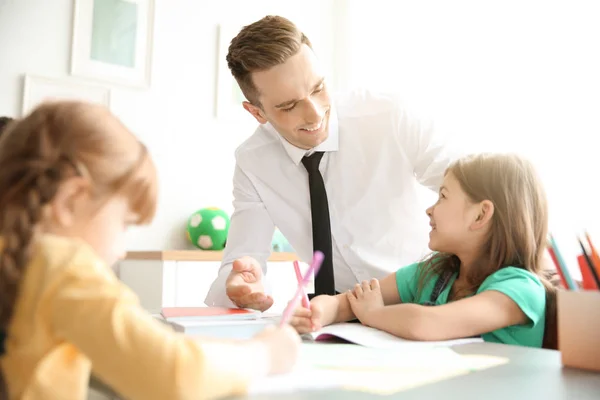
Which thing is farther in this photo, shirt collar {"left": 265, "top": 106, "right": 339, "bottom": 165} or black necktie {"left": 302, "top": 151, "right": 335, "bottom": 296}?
shirt collar {"left": 265, "top": 106, "right": 339, "bottom": 165}

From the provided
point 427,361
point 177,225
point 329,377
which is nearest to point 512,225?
point 427,361

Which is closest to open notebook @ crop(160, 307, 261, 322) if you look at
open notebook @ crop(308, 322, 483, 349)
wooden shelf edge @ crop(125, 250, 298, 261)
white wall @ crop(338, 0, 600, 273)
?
open notebook @ crop(308, 322, 483, 349)

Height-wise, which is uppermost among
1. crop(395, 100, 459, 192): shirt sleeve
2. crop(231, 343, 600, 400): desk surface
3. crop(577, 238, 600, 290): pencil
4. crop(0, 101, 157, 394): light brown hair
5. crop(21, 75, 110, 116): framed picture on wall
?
crop(21, 75, 110, 116): framed picture on wall

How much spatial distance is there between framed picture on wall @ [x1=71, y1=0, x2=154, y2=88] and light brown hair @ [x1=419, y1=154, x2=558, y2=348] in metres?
2.31

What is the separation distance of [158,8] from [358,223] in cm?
210

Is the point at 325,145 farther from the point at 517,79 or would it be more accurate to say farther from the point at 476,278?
the point at 517,79

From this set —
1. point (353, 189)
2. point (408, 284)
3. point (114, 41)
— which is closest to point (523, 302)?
point (408, 284)

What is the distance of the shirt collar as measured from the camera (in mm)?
1771

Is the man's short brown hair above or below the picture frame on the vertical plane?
below

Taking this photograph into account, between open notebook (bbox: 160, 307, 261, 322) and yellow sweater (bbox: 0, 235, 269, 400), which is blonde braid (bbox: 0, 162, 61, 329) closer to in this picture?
yellow sweater (bbox: 0, 235, 269, 400)

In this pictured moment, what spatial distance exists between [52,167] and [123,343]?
0.59ft

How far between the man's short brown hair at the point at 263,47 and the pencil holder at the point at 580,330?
111 centimetres

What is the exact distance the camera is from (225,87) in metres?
3.39

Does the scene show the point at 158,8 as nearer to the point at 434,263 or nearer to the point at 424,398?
the point at 434,263
